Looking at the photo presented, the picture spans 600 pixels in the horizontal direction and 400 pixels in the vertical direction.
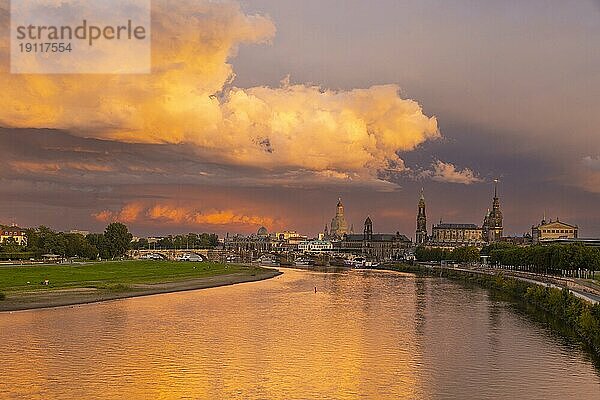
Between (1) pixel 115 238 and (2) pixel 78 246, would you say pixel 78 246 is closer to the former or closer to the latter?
(2) pixel 78 246

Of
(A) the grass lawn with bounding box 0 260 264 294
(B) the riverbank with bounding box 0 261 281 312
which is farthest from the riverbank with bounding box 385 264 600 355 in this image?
(A) the grass lawn with bounding box 0 260 264 294

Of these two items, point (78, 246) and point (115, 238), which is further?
point (115, 238)

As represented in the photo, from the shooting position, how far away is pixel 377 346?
48375mm

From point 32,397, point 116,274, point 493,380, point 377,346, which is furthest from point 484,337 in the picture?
point 116,274

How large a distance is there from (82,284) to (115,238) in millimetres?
86405

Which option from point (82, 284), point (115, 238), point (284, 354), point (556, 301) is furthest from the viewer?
point (115, 238)

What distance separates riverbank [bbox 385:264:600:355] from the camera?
48.3 m

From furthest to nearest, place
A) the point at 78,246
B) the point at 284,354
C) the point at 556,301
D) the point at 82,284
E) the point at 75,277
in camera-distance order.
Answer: the point at 78,246 → the point at 75,277 → the point at 82,284 → the point at 556,301 → the point at 284,354

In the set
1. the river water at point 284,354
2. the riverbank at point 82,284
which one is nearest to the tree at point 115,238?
the riverbank at point 82,284

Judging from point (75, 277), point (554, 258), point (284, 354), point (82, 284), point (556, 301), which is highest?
point (554, 258)

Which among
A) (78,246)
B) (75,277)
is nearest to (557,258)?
(75,277)

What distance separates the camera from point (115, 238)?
17000 cm

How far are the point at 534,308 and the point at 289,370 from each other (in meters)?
41.5

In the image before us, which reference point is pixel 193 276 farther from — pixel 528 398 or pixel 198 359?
pixel 528 398
